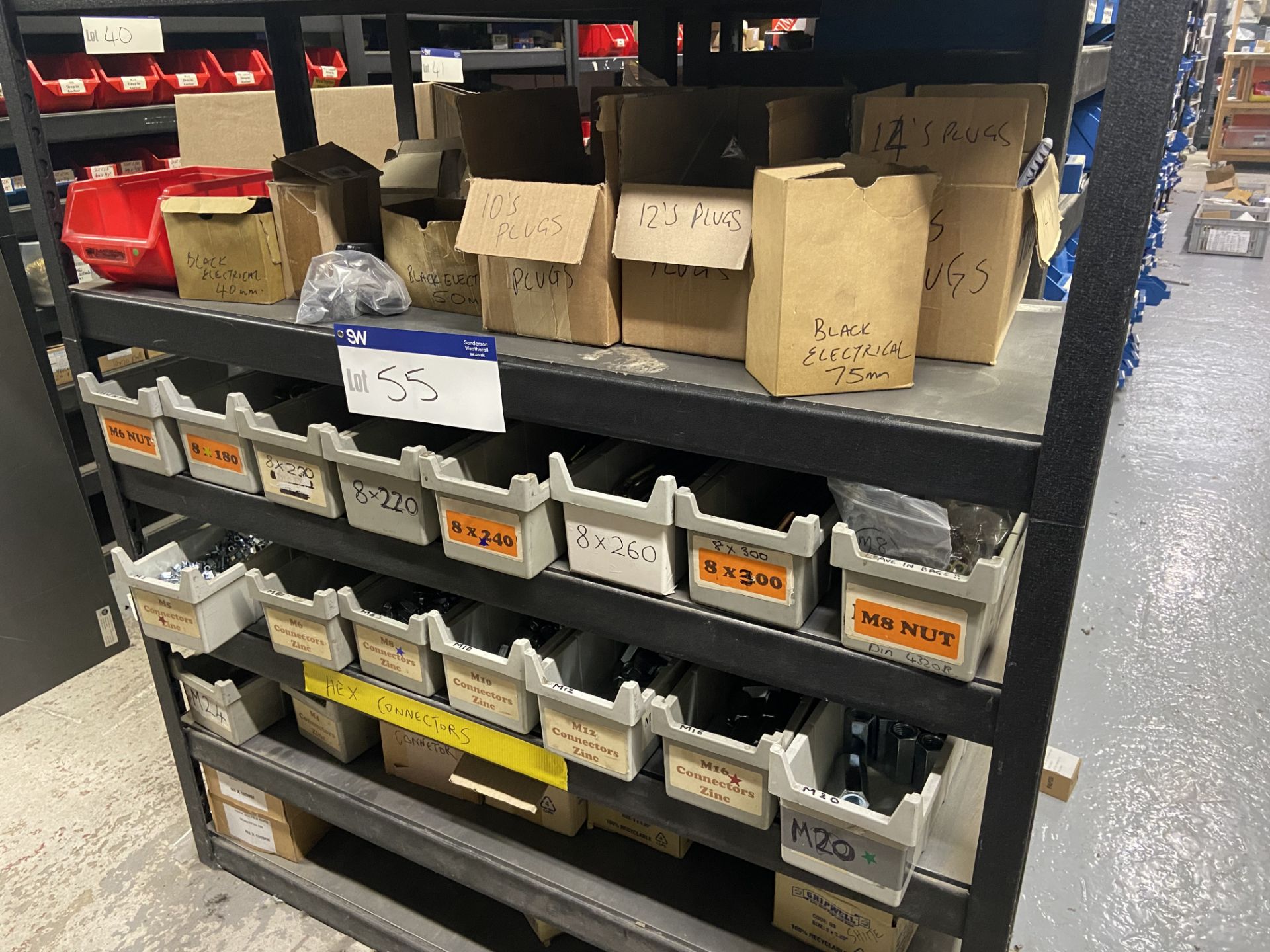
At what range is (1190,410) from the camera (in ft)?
11.8

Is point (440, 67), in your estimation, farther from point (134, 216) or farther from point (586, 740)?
point (586, 740)

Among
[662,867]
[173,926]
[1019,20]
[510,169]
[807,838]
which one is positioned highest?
[1019,20]

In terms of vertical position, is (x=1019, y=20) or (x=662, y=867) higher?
(x=1019, y=20)

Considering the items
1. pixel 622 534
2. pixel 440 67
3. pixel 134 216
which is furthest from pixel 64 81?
pixel 622 534

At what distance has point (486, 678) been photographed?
3.99ft

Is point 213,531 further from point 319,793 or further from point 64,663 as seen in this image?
point 64,663

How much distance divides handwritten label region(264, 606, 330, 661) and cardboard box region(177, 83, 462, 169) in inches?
55.2

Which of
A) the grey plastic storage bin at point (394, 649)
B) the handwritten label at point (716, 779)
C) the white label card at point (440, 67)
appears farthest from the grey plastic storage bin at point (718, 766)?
the white label card at point (440, 67)

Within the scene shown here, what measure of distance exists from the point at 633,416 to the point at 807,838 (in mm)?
512

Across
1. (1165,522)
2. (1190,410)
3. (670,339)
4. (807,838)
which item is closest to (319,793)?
(807,838)

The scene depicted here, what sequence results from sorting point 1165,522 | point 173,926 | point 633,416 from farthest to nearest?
point 1165,522 → point 173,926 → point 633,416

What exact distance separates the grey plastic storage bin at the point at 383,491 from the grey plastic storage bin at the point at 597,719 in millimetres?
222

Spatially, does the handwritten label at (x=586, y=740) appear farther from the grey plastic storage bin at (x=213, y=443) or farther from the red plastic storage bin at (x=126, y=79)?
the red plastic storage bin at (x=126, y=79)

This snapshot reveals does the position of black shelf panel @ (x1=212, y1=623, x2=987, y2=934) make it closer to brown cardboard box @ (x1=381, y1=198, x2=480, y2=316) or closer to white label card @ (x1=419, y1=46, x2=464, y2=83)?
brown cardboard box @ (x1=381, y1=198, x2=480, y2=316)
